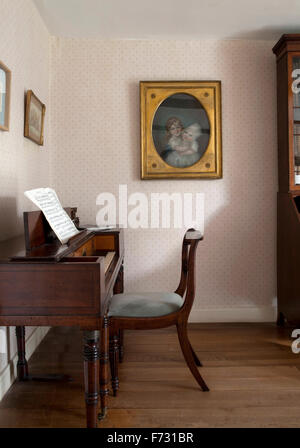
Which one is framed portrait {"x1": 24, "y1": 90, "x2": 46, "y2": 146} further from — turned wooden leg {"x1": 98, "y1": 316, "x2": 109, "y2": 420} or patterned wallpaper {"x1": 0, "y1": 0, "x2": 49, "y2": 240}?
turned wooden leg {"x1": 98, "y1": 316, "x2": 109, "y2": 420}

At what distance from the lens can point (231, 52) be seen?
11.6 ft

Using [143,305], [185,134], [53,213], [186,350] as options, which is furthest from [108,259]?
[185,134]

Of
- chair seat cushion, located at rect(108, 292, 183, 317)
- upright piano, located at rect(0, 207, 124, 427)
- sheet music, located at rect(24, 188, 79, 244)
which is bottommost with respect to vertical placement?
chair seat cushion, located at rect(108, 292, 183, 317)

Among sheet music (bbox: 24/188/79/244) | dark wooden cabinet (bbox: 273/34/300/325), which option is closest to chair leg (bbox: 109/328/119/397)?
sheet music (bbox: 24/188/79/244)

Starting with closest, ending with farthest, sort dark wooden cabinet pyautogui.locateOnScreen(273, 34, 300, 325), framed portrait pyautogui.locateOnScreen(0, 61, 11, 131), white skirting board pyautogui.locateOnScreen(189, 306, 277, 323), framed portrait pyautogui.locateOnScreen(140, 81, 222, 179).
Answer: framed portrait pyautogui.locateOnScreen(0, 61, 11, 131)
dark wooden cabinet pyautogui.locateOnScreen(273, 34, 300, 325)
framed portrait pyautogui.locateOnScreen(140, 81, 222, 179)
white skirting board pyautogui.locateOnScreen(189, 306, 277, 323)

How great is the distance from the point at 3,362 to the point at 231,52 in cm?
311

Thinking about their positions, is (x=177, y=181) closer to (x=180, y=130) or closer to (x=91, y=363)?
(x=180, y=130)

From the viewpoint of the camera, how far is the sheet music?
1.99 m

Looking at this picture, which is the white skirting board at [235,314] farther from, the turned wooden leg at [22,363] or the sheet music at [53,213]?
the sheet music at [53,213]

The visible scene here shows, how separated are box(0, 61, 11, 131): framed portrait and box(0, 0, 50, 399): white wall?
0.08m

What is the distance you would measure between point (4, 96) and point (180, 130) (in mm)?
1709

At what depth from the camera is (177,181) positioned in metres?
3.57

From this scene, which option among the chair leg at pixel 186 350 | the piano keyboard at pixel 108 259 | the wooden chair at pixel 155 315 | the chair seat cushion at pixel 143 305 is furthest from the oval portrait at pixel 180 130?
the chair leg at pixel 186 350
